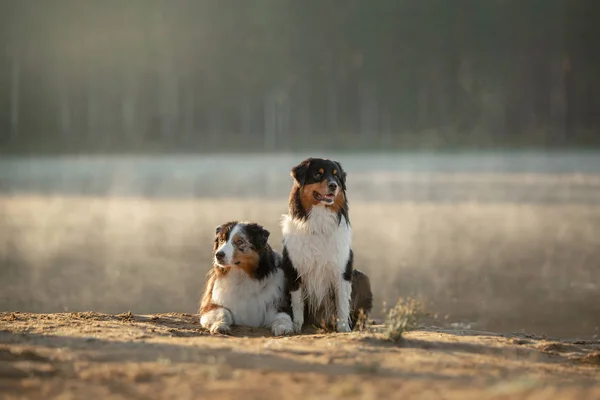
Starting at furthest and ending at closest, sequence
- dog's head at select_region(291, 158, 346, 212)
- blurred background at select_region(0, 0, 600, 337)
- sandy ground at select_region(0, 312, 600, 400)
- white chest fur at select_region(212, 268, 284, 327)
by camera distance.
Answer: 1. blurred background at select_region(0, 0, 600, 337)
2. white chest fur at select_region(212, 268, 284, 327)
3. dog's head at select_region(291, 158, 346, 212)
4. sandy ground at select_region(0, 312, 600, 400)

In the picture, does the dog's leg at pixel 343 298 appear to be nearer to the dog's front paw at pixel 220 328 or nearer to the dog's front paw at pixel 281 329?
the dog's front paw at pixel 281 329

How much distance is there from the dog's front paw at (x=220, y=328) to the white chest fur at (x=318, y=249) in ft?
3.36

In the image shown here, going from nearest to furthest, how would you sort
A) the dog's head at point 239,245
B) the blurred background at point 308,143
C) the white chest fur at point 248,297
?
the dog's head at point 239,245 → the white chest fur at point 248,297 → the blurred background at point 308,143

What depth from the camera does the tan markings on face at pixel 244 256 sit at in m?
10.0

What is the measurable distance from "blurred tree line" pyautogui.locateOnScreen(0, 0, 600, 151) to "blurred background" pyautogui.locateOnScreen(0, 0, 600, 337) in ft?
0.93

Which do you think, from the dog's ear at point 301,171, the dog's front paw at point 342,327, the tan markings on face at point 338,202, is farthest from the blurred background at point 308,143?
the dog's ear at point 301,171

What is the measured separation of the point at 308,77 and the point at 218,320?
82.0m

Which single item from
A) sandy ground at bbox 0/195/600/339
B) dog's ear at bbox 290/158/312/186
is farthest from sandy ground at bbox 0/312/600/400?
sandy ground at bbox 0/195/600/339

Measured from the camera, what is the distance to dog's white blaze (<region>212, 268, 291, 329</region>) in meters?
10.4

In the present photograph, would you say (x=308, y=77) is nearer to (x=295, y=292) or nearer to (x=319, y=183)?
(x=295, y=292)

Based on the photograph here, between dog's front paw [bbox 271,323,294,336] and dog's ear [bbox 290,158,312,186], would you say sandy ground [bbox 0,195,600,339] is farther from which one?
dog's ear [bbox 290,158,312,186]

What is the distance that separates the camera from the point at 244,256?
10.1 m

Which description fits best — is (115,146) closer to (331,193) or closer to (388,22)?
(388,22)

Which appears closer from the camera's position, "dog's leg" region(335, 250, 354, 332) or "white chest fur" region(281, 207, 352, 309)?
"white chest fur" region(281, 207, 352, 309)
